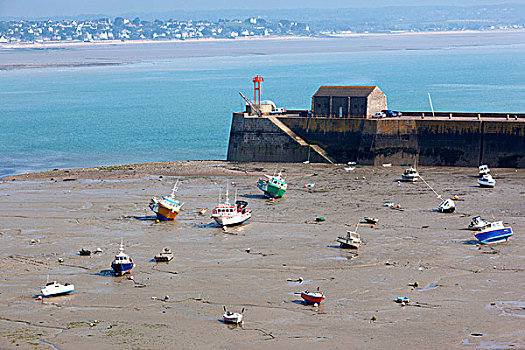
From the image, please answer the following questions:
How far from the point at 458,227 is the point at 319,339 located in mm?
13981

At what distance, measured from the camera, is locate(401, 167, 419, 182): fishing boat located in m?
44.8

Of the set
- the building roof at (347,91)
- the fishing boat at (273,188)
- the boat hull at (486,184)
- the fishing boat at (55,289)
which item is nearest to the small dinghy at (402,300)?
the fishing boat at (55,289)

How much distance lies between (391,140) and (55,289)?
2948cm

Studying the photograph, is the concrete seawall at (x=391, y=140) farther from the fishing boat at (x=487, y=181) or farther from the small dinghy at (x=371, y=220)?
the small dinghy at (x=371, y=220)

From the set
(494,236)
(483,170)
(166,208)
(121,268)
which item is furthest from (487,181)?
(121,268)

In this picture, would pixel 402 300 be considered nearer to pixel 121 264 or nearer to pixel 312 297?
pixel 312 297

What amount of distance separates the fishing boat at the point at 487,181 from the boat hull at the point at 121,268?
867 inches

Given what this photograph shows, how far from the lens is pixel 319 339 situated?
869 inches

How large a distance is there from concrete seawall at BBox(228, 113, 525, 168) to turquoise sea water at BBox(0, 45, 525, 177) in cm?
729

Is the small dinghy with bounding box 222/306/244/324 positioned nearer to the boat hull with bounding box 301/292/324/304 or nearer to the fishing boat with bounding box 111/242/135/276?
the boat hull with bounding box 301/292/324/304

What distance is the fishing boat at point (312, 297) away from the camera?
80.2ft

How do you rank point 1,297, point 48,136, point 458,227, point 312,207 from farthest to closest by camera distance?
1. point 48,136
2. point 312,207
3. point 458,227
4. point 1,297

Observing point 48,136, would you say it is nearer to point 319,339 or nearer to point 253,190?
point 253,190

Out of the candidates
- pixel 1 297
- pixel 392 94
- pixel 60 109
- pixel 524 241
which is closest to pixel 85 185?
pixel 1 297
